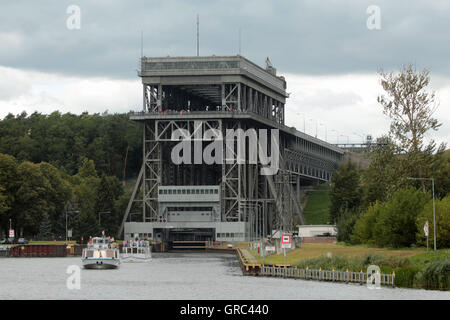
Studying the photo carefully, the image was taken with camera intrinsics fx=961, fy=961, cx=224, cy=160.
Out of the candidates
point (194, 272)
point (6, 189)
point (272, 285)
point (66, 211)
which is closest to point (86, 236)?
point (66, 211)

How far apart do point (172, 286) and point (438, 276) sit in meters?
27.8

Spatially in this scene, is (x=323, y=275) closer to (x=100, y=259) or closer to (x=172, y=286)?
(x=172, y=286)

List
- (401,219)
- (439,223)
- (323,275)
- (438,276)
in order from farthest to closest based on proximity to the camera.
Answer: (401,219) → (439,223) → (323,275) → (438,276)

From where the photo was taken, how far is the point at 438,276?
3243 inches

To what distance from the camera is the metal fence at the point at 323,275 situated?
87750 mm

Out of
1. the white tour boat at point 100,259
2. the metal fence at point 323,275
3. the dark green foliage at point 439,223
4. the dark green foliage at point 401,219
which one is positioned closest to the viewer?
the metal fence at point 323,275

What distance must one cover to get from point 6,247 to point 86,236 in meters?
27.7

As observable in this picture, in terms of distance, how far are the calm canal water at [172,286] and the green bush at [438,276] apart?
1.97m

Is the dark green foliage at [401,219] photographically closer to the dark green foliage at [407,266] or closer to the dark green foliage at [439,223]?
the dark green foliage at [439,223]

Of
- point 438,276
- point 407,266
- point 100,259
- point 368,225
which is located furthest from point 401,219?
point 100,259

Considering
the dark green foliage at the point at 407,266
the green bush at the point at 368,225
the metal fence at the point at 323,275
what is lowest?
the metal fence at the point at 323,275

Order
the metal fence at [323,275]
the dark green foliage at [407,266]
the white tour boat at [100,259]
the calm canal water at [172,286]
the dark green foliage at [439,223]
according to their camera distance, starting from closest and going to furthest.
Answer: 1. the dark green foliage at [407,266]
2. the calm canal water at [172,286]
3. the metal fence at [323,275]
4. the dark green foliage at [439,223]
5. the white tour boat at [100,259]

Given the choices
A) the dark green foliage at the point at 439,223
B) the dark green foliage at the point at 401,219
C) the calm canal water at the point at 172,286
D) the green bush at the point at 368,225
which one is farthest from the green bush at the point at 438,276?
the green bush at the point at 368,225

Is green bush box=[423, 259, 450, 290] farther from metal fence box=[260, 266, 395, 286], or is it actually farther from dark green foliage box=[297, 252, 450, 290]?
metal fence box=[260, 266, 395, 286]
